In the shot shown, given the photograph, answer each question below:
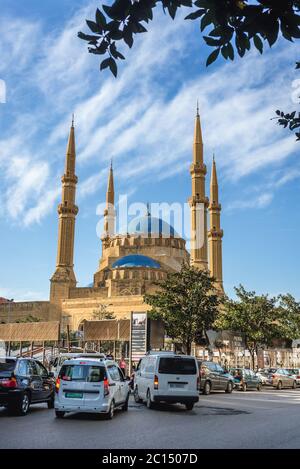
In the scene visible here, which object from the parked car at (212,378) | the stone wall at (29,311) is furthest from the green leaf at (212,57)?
the stone wall at (29,311)

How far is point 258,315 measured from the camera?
37.3 metres

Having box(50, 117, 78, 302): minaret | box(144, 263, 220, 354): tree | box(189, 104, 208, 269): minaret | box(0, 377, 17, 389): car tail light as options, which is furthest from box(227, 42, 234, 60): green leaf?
box(50, 117, 78, 302): minaret

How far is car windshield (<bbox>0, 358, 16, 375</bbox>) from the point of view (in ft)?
40.4

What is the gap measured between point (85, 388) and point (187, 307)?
19728 mm

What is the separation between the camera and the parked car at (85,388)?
11.8 metres

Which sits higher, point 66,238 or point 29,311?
point 66,238

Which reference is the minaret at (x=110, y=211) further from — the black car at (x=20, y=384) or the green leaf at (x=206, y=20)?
the green leaf at (x=206, y=20)

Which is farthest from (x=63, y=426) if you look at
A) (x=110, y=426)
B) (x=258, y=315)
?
(x=258, y=315)

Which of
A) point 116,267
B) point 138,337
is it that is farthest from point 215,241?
point 138,337

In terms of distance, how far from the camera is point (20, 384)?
12297 millimetres

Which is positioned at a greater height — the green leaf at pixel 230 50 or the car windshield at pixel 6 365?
the green leaf at pixel 230 50

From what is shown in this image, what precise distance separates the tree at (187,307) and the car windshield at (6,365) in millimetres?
18718

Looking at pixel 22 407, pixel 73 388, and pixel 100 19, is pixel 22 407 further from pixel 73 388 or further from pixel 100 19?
pixel 100 19

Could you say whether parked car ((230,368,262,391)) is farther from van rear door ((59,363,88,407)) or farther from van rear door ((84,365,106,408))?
van rear door ((59,363,88,407))
